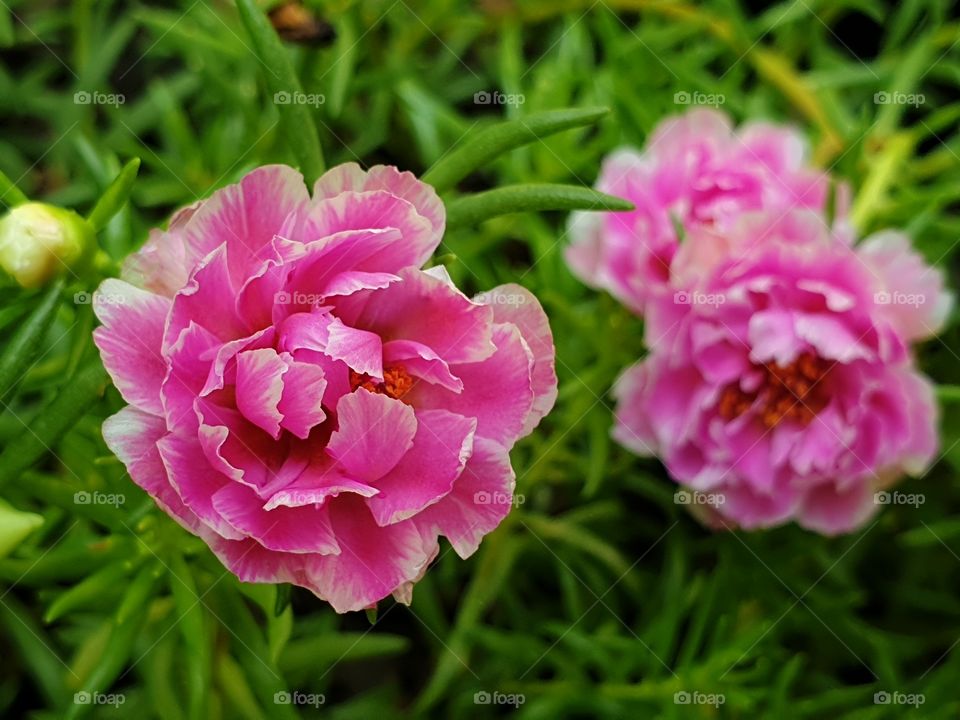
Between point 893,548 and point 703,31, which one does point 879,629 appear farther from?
→ point 703,31

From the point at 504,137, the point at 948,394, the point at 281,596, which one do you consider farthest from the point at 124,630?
the point at 948,394

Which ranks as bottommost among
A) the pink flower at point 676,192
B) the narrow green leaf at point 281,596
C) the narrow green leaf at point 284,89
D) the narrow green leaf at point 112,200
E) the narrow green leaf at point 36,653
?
the narrow green leaf at point 36,653

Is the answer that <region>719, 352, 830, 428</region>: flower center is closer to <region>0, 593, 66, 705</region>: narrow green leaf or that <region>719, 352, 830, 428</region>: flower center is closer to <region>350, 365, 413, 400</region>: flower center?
<region>350, 365, 413, 400</region>: flower center

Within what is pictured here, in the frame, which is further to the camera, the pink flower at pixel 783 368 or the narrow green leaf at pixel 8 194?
the pink flower at pixel 783 368

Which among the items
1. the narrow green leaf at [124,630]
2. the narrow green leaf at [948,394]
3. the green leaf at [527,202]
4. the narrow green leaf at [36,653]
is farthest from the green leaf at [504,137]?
the narrow green leaf at [36,653]

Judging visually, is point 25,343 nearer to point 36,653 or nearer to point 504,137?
point 504,137

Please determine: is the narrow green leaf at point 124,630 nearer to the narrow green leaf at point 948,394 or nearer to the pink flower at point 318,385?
the pink flower at point 318,385

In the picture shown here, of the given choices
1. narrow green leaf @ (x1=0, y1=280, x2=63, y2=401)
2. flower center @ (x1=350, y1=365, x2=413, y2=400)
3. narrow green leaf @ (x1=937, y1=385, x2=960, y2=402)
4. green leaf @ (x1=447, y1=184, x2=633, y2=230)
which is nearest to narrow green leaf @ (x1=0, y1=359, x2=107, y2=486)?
narrow green leaf @ (x1=0, y1=280, x2=63, y2=401)
